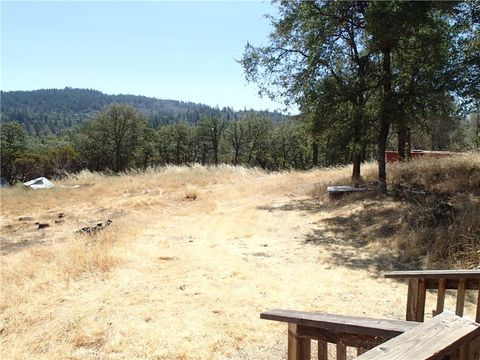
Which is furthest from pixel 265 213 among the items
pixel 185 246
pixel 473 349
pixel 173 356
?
pixel 473 349

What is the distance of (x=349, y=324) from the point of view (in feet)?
6.15

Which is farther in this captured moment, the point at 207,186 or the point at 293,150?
the point at 293,150

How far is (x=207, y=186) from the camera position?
56.7 ft

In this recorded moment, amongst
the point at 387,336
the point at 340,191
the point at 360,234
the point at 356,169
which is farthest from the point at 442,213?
the point at 387,336

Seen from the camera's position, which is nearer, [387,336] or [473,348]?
[473,348]

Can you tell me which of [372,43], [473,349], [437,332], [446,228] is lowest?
[446,228]

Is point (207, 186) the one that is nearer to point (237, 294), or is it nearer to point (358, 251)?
point (358, 251)

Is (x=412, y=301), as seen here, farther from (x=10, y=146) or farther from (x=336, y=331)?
(x=10, y=146)

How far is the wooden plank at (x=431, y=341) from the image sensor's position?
1.29 m

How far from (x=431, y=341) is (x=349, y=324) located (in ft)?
1.76

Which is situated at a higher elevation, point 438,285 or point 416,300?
point 438,285

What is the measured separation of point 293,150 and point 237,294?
55393 millimetres

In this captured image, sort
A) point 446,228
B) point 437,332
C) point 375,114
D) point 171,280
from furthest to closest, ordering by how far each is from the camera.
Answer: point 375,114
point 446,228
point 171,280
point 437,332

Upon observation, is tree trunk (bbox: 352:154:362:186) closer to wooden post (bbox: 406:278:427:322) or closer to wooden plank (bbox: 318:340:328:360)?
wooden post (bbox: 406:278:427:322)
